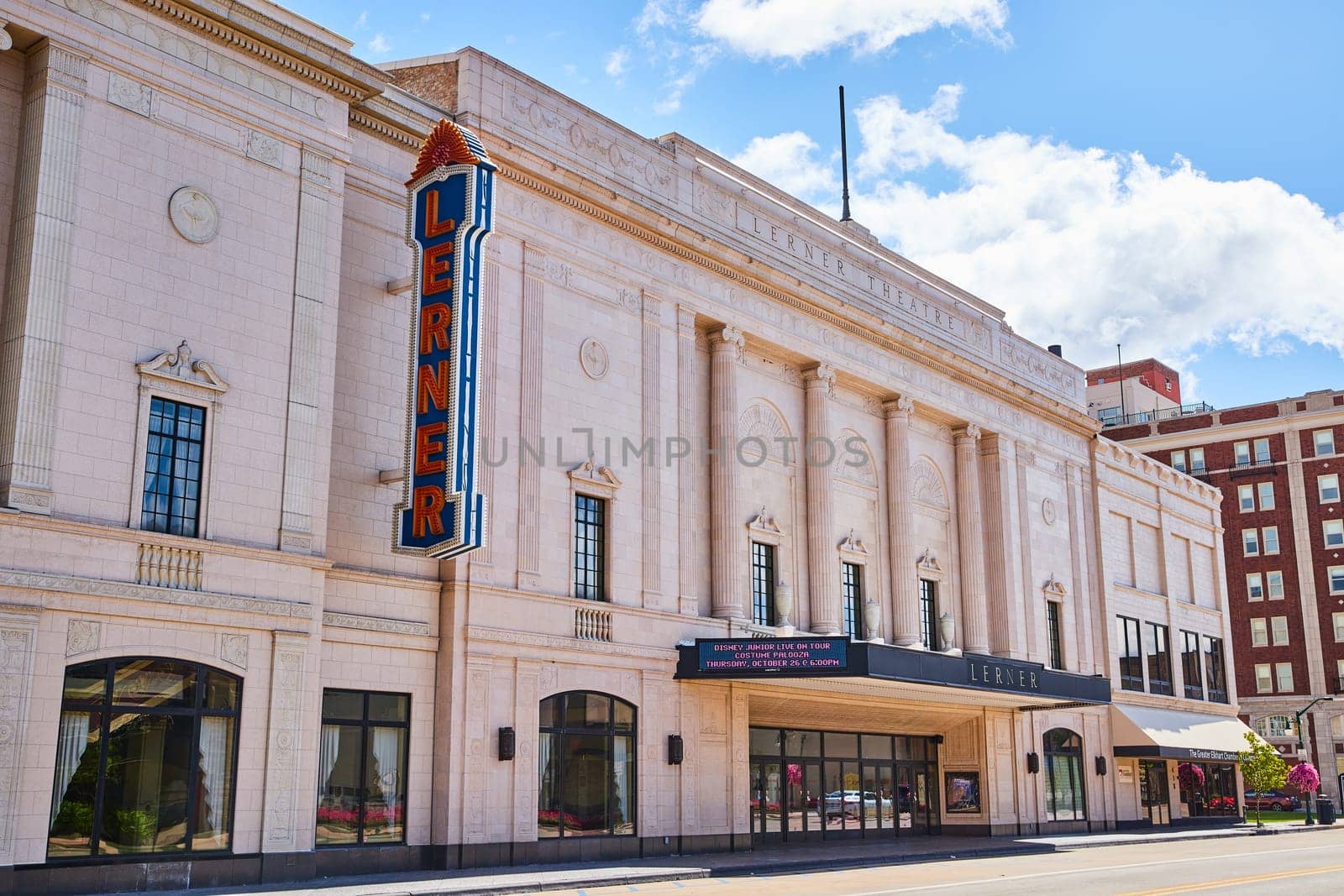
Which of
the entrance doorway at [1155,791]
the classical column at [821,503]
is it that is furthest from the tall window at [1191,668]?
the classical column at [821,503]

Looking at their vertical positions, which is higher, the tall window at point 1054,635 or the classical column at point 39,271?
the classical column at point 39,271

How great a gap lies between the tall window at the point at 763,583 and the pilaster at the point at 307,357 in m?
14.9

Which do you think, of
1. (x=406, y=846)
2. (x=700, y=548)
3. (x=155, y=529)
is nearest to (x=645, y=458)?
(x=700, y=548)

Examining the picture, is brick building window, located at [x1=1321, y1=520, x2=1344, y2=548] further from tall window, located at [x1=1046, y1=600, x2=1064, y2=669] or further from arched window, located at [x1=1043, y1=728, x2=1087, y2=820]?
arched window, located at [x1=1043, y1=728, x2=1087, y2=820]

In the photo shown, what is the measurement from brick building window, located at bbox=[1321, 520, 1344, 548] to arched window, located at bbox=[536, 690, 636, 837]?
70.5 meters

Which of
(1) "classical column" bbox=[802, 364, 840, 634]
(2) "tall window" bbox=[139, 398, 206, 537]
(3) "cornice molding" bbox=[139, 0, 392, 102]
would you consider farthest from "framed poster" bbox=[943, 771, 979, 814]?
(3) "cornice molding" bbox=[139, 0, 392, 102]

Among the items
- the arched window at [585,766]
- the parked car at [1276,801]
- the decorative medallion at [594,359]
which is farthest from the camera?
the parked car at [1276,801]

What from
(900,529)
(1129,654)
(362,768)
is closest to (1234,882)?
(362,768)

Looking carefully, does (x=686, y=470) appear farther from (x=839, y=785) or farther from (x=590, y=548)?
(x=839, y=785)

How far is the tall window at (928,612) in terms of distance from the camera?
138 ft

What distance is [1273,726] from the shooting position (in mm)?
85562

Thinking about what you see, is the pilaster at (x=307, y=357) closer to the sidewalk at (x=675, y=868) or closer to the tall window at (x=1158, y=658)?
the sidewalk at (x=675, y=868)

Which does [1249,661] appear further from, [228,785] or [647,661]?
[228,785]

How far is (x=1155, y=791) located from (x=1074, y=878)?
3100cm
